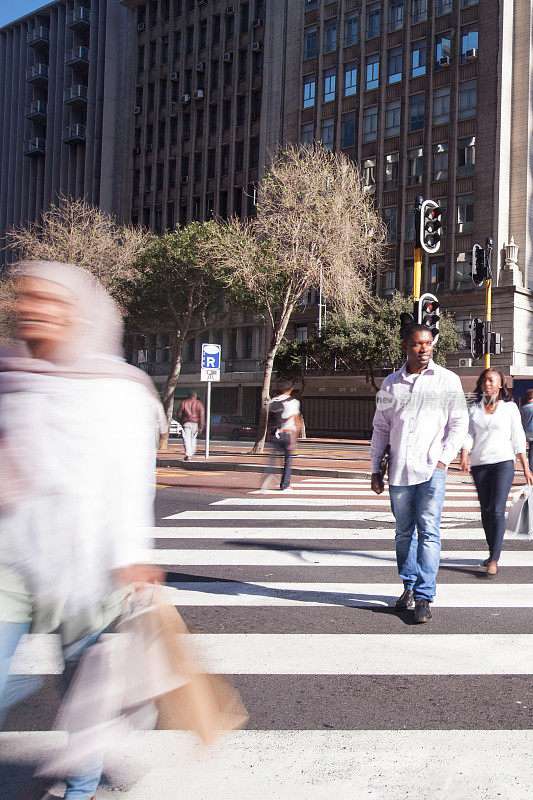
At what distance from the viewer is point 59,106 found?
6275 cm

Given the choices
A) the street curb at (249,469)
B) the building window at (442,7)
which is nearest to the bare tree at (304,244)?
the street curb at (249,469)

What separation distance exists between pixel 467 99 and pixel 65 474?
41.0 m

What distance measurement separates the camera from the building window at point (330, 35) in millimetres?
44469

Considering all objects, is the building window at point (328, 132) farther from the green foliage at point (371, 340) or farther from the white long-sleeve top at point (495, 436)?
the white long-sleeve top at point (495, 436)

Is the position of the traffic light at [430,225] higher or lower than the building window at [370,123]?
lower

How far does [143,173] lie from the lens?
5550 cm

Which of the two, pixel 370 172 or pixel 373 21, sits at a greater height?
pixel 373 21

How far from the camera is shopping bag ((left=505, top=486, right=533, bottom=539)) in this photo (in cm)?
690

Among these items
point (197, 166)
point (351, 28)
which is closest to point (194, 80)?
point (197, 166)

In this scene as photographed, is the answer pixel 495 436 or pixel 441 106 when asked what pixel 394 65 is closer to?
pixel 441 106

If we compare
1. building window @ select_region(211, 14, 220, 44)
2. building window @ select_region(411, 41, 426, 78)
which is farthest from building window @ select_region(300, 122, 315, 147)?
building window @ select_region(211, 14, 220, 44)

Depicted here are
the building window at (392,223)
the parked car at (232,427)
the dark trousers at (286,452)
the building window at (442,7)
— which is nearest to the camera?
the dark trousers at (286,452)

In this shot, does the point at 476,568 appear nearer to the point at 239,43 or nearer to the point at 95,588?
the point at 95,588

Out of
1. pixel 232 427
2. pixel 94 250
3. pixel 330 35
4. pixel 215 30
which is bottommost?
pixel 232 427
